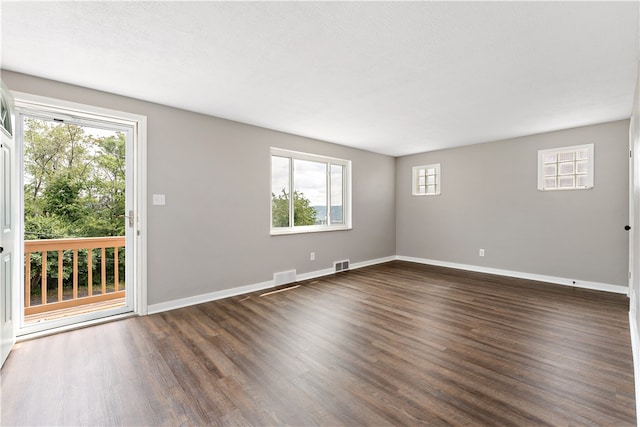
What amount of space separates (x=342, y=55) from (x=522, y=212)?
167 inches

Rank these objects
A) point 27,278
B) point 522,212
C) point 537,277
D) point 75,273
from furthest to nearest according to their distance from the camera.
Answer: point 522,212 < point 537,277 < point 75,273 < point 27,278

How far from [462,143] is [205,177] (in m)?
4.43

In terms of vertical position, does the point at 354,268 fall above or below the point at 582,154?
below

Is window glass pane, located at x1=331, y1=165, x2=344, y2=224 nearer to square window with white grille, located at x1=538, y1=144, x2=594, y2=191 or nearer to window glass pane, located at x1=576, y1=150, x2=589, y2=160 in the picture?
square window with white grille, located at x1=538, y1=144, x2=594, y2=191

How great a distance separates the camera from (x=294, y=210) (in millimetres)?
4945

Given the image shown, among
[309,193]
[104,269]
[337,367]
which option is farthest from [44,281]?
[309,193]

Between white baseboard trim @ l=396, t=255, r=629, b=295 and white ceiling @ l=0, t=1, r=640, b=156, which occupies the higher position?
white ceiling @ l=0, t=1, r=640, b=156

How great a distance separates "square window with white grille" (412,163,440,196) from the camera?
6.00m

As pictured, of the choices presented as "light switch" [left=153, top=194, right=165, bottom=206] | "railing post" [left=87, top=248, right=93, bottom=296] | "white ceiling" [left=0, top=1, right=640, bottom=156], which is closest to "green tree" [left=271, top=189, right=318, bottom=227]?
"white ceiling" [left=0, top=1, right=640, bottom=156]

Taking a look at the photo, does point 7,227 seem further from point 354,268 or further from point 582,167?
point 582,167

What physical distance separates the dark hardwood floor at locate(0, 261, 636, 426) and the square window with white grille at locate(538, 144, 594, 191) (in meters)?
1.78

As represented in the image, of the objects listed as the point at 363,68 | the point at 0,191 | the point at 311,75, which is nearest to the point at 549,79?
the point at 363,68

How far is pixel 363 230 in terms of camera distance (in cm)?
595

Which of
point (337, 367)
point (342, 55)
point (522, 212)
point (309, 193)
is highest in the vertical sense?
point (342, 55)
